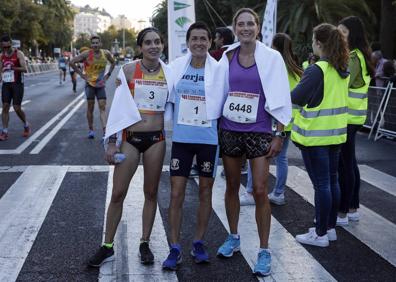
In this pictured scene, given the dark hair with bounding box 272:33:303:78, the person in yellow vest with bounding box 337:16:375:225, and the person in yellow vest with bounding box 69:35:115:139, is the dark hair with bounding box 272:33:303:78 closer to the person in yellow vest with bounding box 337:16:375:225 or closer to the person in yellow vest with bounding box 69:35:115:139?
the person in yellow vest with bounding box 337:16:375:225

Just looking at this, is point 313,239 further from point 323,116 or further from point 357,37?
point 357,37

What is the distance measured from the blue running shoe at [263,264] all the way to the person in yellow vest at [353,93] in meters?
1.60

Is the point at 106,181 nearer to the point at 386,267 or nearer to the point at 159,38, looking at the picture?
the point at 159,38

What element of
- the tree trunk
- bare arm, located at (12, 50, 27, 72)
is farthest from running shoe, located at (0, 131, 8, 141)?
the tree trunk

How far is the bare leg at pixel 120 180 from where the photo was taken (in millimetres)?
4387

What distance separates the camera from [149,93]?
14.2ft

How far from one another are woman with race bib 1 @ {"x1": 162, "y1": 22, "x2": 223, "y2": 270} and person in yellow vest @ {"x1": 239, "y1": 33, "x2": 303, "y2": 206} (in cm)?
167

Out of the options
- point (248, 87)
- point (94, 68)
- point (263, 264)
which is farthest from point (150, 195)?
point (94, 68)

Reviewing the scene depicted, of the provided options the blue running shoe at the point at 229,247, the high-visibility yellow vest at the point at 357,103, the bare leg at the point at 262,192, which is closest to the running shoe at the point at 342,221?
the high-visibility yellow vest at the point at 357,103

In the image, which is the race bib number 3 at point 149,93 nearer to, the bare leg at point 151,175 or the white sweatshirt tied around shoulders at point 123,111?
the white sweatshirt tied around shoulders at point 123,111

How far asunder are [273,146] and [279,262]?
3.43 feet

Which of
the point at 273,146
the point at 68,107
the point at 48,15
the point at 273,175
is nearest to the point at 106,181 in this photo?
the point at 273,175

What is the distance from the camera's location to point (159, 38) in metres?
4.44

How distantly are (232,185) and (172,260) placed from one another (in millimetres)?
796
